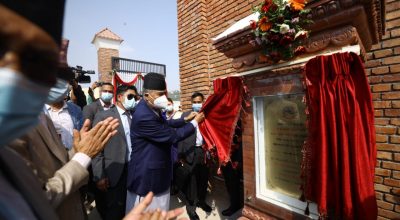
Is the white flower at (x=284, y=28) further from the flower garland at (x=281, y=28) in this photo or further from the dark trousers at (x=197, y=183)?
the dark trousers at (x=197, y=183)

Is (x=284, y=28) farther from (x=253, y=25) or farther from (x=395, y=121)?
(x=395, y=121)

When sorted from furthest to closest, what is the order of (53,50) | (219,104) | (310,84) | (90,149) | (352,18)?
(219,104)
(310,84)
(352,18)
(90,149)
(53,50)

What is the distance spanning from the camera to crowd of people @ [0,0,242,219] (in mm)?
503

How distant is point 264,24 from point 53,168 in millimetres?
1969

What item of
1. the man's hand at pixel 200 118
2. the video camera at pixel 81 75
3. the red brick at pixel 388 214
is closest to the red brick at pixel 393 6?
the red brick at pixel 388 214

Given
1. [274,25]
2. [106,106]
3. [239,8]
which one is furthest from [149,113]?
[239,8]

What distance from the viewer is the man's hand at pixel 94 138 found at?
1528 millimetres

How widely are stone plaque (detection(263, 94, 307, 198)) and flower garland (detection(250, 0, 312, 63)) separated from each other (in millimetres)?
440

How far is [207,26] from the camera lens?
5.04 meters

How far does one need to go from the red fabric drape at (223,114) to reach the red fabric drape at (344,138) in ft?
3.22

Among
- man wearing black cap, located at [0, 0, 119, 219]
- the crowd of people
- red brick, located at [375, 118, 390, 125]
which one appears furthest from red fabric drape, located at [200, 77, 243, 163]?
man wearing black cap, located at [0, 0, 119, 219]

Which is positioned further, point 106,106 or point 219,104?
point 106,106

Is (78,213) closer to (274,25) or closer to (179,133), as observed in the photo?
(179,133)

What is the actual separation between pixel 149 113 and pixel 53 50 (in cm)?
220
